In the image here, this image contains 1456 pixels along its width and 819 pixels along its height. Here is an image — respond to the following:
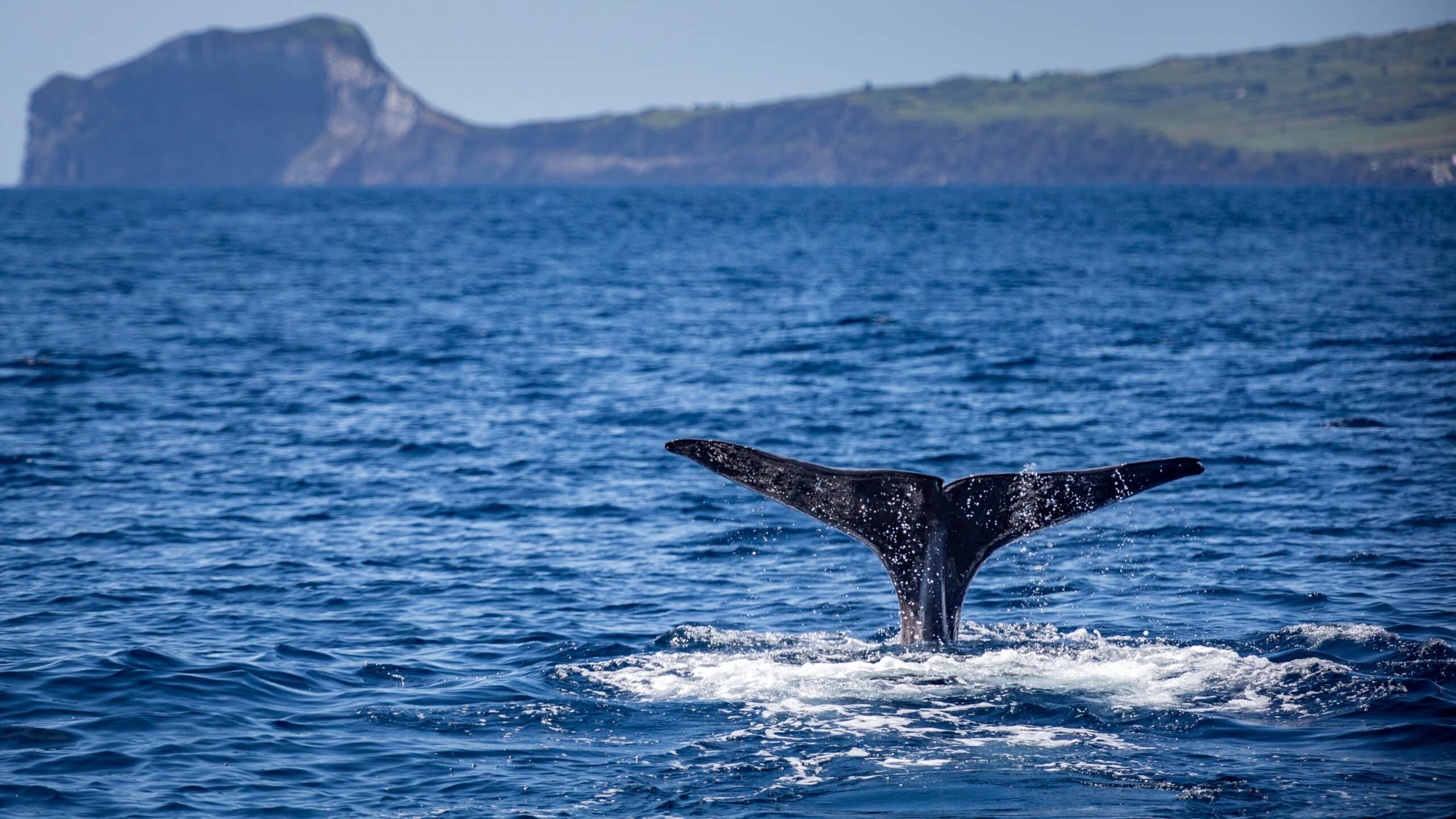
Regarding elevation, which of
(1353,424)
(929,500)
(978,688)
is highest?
(929,500)

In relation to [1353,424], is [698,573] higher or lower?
lower

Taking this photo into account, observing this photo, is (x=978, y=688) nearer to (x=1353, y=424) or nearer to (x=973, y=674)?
(x=973, y=674)

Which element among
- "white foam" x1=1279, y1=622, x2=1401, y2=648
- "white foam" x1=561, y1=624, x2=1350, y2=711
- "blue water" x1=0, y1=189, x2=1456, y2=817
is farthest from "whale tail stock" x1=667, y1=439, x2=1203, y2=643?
"white foam" x1=1279, y1=622, x2=1401, y2=648

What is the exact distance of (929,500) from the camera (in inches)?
423

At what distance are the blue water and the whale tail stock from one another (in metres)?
1.12

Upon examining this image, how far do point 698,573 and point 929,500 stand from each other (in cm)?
593

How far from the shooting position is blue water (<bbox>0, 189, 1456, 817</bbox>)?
996 cm

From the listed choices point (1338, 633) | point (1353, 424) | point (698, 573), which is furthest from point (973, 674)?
point (1353, 424)

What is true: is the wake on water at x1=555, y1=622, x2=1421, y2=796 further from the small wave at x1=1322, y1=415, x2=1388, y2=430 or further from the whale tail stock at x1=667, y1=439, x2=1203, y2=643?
the small wave at x1=1322, y1=415, x2=1388, y2=430

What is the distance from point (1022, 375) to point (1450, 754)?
20.6 meters

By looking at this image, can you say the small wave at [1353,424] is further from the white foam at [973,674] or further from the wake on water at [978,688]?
the white foam at [973,674]

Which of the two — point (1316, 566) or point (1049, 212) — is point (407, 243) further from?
point (1316, 566)

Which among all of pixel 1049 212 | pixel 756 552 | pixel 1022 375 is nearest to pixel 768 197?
pixel 1049 212

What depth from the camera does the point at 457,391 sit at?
30109 millimetres
